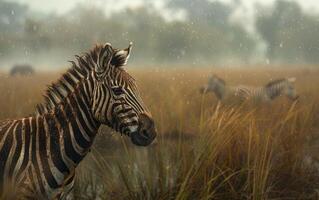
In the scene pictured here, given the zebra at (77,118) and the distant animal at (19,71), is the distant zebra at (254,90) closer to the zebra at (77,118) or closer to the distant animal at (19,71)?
the distant animal at (19,71)

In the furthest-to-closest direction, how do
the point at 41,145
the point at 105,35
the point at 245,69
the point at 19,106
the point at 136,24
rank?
the point at 245,69, the point at 136,24, the point at 105,35, the point at 19,106, the point at 41,145

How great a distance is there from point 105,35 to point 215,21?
189cm

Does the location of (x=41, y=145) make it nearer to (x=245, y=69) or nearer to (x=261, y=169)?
(x=261, y=169)

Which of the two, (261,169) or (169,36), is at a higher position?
(169,36)

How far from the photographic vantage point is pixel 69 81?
308 cm

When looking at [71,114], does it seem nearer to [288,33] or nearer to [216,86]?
[216,86]

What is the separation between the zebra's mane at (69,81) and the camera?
306cm

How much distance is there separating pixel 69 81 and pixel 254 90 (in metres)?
4.90

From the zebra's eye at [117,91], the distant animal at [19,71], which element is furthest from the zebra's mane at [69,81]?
the distant animal at [19,71]

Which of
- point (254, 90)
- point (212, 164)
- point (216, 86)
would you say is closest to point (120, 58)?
point (212, 164)

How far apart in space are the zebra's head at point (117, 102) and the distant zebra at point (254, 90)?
14.0 feet

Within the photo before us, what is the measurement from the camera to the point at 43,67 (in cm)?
738

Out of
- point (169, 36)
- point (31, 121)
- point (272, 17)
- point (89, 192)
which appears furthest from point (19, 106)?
point (272, 17)

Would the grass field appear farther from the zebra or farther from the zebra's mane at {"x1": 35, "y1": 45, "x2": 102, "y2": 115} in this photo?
the zebra's mane at {"x1": 35, "y1": 45, "x2": 102, "y2": 115}
